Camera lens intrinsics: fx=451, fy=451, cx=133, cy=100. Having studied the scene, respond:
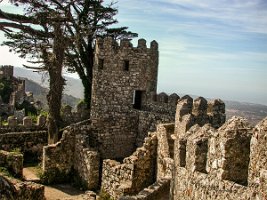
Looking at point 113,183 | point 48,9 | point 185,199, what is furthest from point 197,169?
point 48,9

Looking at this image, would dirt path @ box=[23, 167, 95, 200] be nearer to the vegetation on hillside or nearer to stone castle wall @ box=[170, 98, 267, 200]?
stone castle wall @ box=[170, 98, 267, 200]

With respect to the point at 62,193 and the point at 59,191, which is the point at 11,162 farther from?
the point at 62,193

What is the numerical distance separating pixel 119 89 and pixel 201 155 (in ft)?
38.1

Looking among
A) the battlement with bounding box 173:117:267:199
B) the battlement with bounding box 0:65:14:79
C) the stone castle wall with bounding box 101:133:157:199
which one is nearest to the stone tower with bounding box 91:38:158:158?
the stone castle wall with bounding box 101:133:157:199

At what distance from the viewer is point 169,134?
14.6 m

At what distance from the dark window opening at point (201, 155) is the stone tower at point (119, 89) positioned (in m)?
11.4

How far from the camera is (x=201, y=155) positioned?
23.7 feet

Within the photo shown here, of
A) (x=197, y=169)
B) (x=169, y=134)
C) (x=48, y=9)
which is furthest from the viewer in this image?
(x=48, y=9)

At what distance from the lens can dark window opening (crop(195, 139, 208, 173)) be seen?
281 inches

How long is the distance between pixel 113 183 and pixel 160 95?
4.45m

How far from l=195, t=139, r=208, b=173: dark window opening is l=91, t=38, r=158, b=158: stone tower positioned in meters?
11.4

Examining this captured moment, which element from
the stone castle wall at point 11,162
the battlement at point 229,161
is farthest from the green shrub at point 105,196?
the battlement at point 229,161

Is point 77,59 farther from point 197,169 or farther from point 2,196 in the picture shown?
point 2,196

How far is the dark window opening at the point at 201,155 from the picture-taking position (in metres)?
7.13
